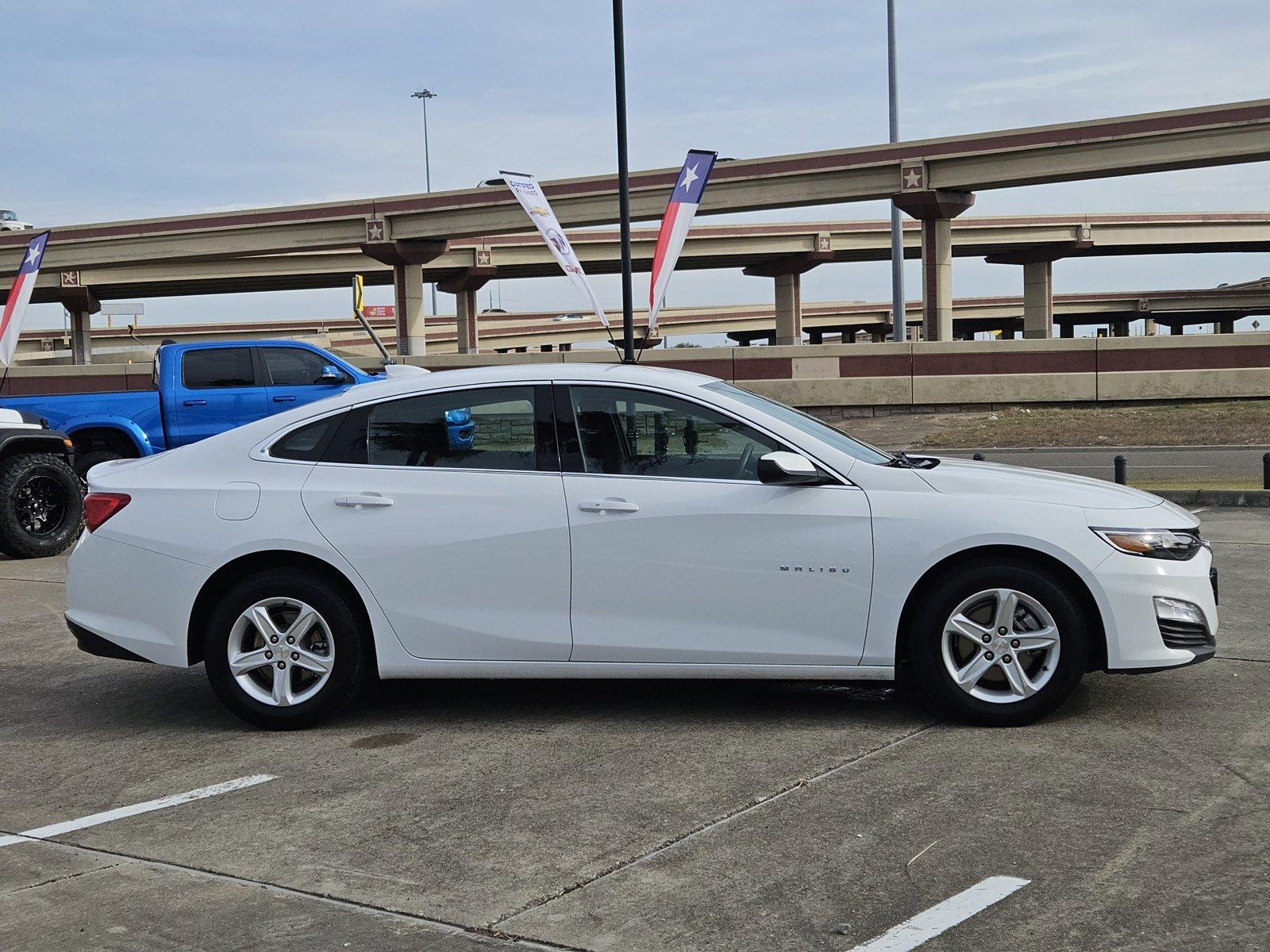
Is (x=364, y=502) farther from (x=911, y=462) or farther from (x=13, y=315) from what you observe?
(x=13, y=315)

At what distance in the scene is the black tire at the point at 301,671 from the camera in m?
5.86

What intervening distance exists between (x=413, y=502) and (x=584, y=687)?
1424mm

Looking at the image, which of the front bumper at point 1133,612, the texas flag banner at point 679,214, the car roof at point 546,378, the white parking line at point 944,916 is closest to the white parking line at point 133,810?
the car roof at point 546,378

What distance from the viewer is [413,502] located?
590 cm

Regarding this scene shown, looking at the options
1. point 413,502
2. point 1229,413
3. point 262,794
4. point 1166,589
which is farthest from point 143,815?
point 1229,413

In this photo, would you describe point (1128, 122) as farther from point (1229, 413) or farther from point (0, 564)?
point (0, 564)

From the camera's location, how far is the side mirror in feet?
18.4

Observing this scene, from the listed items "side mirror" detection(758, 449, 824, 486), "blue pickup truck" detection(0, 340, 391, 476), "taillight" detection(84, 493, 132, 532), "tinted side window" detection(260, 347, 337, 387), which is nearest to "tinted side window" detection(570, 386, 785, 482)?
"side mirror" detection(758, 449, 824, 486)

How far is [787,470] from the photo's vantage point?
5609 mm

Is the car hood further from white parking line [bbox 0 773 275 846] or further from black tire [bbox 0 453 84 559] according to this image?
black tire [bbox 0 453 84 559]

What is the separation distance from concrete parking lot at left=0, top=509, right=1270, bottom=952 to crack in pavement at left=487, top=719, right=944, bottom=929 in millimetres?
15

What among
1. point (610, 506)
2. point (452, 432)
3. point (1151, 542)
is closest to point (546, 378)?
point (452, 432)

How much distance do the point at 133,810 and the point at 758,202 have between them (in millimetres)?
43498

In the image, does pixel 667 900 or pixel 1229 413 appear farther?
pixel 1229 413
